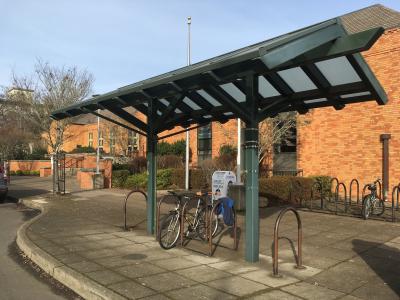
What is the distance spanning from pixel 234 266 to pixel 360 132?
12831mm

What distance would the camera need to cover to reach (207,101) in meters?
9.38

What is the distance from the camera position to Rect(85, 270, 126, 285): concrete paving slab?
223 inches

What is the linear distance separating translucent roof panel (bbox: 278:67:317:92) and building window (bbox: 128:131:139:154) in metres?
27.3

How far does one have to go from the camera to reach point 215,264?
262 inches

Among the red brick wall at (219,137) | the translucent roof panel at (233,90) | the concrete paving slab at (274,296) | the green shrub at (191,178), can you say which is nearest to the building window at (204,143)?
the red brick wall at (219,137)

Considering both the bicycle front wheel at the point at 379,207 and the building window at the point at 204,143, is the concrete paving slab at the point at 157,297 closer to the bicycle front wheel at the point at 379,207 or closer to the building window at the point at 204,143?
the bicycle front wheel at the point at 379,207

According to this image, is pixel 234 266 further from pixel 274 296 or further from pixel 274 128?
pixel 274 128

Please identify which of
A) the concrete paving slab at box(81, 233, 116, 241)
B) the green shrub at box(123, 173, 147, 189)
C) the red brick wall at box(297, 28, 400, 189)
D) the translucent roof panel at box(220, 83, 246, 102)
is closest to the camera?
the translucent roof panel at box(220, 83, 246, 102)

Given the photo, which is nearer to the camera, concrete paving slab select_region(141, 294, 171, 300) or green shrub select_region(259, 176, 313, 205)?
concrete paving slab select_region(141, 294, 171, 300)

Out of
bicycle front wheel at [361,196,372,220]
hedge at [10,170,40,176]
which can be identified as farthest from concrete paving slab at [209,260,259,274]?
hedge at [10,170,40,176]

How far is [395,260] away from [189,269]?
347 cm

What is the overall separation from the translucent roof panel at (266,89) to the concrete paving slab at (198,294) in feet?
12.6

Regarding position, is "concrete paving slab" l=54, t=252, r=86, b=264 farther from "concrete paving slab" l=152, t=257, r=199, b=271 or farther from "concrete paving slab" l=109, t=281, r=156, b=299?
"concrete paving slab" l=109, t=281, r=156, b=299

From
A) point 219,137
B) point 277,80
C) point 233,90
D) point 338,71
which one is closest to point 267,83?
point 277,80
